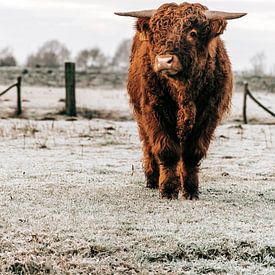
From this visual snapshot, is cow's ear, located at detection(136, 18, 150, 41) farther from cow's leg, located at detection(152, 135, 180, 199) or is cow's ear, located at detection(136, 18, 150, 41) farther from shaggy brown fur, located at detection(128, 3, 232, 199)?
cow's leg, located at detection(152, 135, 180, 199)

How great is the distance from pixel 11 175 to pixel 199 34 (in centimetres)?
338

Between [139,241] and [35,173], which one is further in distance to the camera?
[35,173]

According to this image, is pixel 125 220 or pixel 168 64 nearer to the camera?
pixel 125 220

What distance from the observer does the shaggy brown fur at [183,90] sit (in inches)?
285

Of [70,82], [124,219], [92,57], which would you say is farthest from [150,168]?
[92,57]

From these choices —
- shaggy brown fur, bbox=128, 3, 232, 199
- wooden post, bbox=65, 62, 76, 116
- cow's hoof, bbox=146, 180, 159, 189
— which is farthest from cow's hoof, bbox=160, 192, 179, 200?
wooden post, bbox=65, 62, 76, 116

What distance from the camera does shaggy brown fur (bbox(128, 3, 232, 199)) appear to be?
23.7 ft

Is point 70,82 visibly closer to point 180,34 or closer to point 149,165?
point 149,165

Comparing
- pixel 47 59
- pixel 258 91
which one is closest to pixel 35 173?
pixel 258 91

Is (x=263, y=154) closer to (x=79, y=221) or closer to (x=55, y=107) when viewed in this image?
(x=79, y=221)

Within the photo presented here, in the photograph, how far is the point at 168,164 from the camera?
7.93 m

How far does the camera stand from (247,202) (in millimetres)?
7871

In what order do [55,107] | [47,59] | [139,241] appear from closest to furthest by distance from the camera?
[139,241] < [55,107] < [47,59]

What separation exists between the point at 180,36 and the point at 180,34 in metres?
0.02
